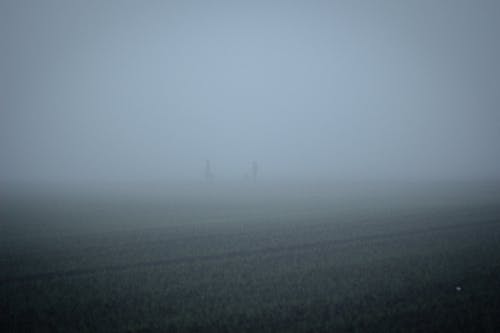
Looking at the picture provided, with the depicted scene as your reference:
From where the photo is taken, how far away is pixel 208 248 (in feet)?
67.7

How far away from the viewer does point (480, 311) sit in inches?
409

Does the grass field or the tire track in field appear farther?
the tire track in field

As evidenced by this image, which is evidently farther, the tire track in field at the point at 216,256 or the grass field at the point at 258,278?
the tire track in field at the point at 216,256

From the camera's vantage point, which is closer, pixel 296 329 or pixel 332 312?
pixel 296 329

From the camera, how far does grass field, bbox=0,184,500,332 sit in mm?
10312

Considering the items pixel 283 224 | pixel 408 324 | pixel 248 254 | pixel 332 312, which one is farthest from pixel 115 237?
pixel 408 324

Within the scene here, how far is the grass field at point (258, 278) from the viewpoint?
33.8ft

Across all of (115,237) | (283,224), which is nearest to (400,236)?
(283,224)

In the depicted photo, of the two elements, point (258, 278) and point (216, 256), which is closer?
point (258, 278)

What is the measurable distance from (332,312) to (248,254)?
28.2 ft

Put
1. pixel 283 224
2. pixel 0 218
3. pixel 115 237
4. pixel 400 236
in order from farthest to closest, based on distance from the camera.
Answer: pixel 0 218 → pixel 283 224 → pixel 115 237 → pixel 400 236

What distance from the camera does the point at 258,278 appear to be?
47.6ft

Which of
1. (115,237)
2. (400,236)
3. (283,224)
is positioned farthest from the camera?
(283,224)

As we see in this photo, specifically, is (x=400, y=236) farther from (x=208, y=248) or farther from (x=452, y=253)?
(x=208, y=248)
